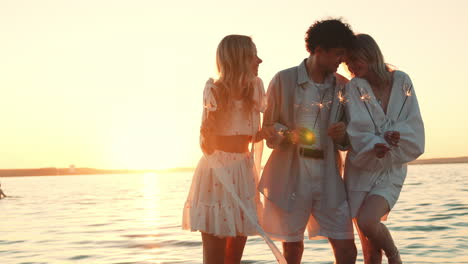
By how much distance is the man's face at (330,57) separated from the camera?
5184mm

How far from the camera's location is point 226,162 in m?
4.95

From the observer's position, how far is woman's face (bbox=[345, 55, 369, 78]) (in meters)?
5.18

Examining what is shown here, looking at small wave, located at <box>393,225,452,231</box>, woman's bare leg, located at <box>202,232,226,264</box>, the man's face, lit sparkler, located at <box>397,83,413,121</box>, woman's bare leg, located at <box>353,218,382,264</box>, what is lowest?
small wave, located at <box>393,225,452,231</box>

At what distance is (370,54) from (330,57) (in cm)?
32

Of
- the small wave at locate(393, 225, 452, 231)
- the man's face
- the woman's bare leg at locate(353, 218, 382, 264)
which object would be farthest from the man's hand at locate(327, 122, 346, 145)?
the small wave at locate(393, 225, 452, 231)

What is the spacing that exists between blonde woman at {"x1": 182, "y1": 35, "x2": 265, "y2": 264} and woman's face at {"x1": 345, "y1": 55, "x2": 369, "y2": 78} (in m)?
0.80

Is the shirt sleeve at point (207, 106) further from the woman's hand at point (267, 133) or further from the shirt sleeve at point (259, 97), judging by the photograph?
the woman's hand at point (267, 133)

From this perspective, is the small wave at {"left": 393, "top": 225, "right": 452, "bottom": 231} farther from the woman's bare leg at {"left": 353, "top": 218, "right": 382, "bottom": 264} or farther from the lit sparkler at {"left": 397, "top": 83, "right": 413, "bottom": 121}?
the lit sparkler at {"left": 397, "top": 83, "right": 413, "bottom": 121}

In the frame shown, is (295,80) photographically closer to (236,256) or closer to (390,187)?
(390,187)

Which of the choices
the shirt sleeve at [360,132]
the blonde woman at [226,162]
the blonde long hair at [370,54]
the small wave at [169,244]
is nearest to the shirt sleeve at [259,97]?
the blonde woman at [226,162]

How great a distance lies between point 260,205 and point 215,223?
51 centimetres

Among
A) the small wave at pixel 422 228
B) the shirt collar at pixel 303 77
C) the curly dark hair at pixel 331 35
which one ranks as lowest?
the small wave at pixel 422 228

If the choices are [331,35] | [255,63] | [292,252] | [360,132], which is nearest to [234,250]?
[292,252]

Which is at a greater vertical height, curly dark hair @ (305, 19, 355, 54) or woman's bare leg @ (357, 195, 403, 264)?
curly dark hair @ (305, 19, 355, 54)
